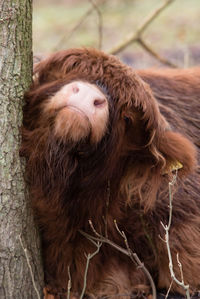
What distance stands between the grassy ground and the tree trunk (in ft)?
25.6

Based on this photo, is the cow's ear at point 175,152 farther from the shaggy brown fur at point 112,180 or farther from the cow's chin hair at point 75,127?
the cow's chin hair at point 75,127

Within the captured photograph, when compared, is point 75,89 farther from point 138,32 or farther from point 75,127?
point 138,32

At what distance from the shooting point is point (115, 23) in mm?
13078

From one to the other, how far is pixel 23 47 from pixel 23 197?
2.83 feet

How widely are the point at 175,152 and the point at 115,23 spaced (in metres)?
10.4

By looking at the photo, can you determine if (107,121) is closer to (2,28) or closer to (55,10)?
(2,28)

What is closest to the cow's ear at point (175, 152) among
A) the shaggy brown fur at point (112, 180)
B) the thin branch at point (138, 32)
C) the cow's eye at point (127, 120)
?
the shaggy brown fur at point (112, 180)

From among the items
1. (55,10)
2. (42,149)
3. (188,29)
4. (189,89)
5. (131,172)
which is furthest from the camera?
(55,10)

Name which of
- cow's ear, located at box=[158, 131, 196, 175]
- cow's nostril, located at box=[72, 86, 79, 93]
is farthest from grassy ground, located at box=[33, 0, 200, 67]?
cow's nostril, located at box=[72, 86, 79, 93]

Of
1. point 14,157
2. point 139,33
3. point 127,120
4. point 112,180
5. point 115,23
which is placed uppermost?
point 115,23

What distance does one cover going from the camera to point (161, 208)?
360 centimetres

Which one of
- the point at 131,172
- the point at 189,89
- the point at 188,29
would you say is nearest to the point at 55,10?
the point at 188,29

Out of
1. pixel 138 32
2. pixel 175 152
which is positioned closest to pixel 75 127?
pixel 175 152

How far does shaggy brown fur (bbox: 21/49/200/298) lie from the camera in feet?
9.86
